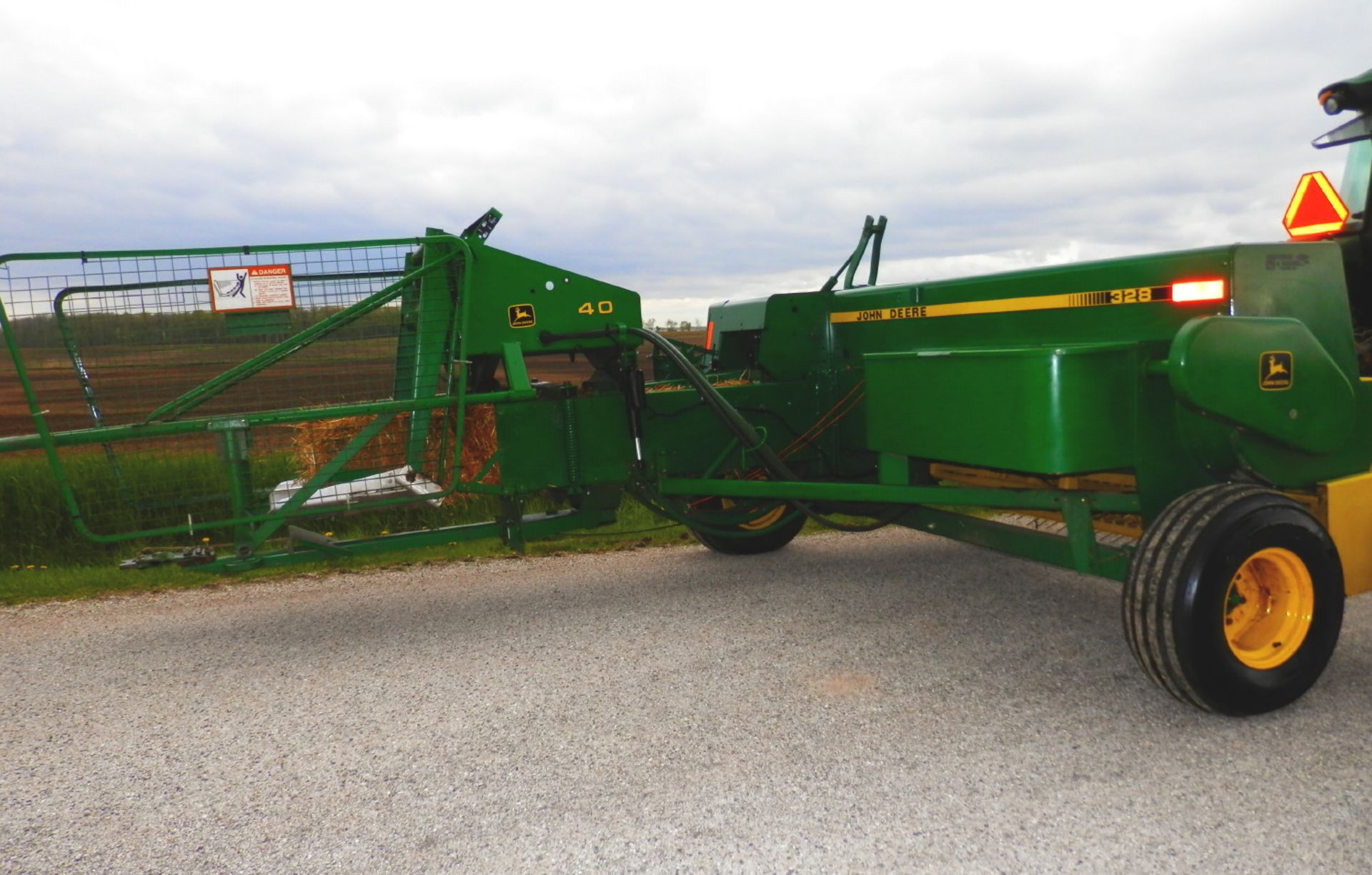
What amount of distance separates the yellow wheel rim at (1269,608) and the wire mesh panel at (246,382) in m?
3.26

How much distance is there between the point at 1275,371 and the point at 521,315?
317cm

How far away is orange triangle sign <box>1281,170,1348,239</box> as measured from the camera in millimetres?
4797

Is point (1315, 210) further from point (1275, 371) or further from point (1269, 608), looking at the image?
point (1269, 608)

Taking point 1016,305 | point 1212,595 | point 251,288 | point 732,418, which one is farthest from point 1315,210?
point 251,288

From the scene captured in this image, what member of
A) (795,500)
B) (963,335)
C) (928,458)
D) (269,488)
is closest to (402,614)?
(269,488)

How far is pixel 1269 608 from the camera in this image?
12.5ft

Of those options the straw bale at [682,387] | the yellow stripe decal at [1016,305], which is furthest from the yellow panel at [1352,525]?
the straw bale at [682,387]

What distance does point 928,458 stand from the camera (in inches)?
175

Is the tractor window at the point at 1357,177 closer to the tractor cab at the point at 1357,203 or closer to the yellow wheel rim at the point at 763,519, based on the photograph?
the tractor cab at the point at 1357,203

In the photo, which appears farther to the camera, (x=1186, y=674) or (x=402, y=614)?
(x=402, y=614)

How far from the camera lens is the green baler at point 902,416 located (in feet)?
12.1

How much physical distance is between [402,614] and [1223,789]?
12.1ft

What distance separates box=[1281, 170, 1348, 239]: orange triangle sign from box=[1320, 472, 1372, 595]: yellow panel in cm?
140

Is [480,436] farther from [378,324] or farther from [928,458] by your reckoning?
[928,458]
